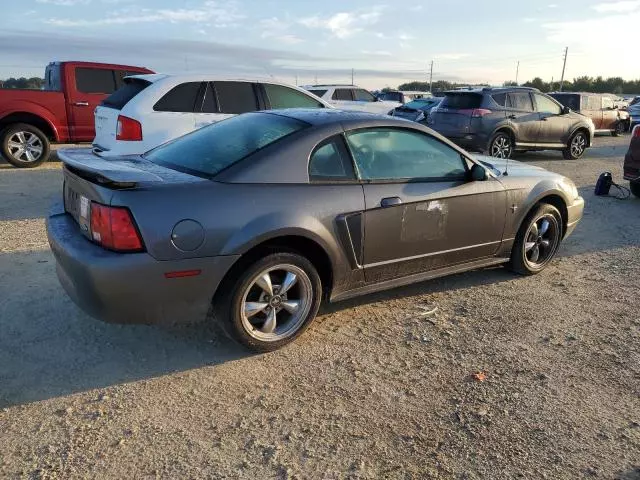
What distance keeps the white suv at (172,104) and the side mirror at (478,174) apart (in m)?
3.65

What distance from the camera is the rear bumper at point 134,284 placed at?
9.66 feet

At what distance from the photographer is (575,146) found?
13.6 meters

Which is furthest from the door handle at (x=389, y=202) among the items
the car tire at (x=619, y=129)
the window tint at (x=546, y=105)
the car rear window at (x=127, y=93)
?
the car tire at (x=619, y=129)

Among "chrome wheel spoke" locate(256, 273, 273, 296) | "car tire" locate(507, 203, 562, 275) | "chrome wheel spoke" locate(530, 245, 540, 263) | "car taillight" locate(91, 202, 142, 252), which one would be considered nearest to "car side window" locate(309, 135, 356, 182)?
"chrome wheel spoke" locate(256, 273, 273, 296)

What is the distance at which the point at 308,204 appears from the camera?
3.46 metres

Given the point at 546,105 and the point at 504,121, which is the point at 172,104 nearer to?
the point at 504,121

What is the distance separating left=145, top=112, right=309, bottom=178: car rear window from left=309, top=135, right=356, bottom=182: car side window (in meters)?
0.22

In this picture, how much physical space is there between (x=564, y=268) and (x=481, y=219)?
151 cm

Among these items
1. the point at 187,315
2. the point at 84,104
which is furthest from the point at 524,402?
the point at 84,104

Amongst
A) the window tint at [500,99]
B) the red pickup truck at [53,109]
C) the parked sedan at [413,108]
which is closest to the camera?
the red pickup truck at [53,109]

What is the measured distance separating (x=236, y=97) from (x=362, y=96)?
8.96 meters

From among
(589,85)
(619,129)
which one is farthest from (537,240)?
(589,85)

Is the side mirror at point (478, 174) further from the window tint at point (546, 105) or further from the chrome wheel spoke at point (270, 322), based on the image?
the window tint at point (546, 105)

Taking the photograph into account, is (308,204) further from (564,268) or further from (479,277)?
(564,268)
